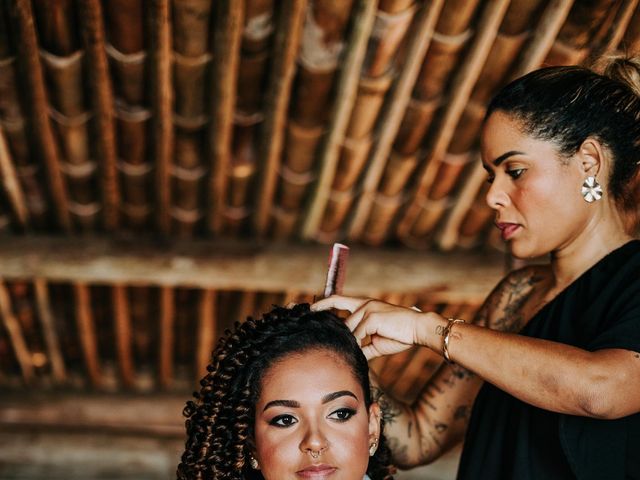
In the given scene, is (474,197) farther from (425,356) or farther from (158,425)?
(158,425)

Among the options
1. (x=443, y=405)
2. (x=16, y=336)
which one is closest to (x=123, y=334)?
(x=16, y=336)

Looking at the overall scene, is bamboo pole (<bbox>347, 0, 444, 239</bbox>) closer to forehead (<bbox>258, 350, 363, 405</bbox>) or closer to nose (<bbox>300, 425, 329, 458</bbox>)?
forehead (<bbox>258, 350, 363, 405</bbox>)

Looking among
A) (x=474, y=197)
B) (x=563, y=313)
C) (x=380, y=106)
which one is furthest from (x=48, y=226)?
(x=563, y=313)

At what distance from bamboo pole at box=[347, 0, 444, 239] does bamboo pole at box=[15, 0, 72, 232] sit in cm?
117

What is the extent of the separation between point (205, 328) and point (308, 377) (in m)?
2.48

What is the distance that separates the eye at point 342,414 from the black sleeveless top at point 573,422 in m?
0.35

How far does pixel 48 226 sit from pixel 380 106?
5.00 ft

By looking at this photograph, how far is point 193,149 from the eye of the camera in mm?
3342

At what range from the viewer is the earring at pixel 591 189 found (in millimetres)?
1959

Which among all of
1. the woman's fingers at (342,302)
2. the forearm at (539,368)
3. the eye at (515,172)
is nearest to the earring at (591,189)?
the eye at (515,172)

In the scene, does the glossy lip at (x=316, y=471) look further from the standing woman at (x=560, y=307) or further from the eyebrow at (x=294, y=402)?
the standing woman at (x=560, y=307)

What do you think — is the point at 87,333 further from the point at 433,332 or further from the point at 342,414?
the point at 433,332

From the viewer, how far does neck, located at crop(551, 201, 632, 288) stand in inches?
80.1

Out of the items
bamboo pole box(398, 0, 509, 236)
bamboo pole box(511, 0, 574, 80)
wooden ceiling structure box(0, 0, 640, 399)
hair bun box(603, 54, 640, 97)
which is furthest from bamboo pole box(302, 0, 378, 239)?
hair bun box(603, 54, 640, 97)
